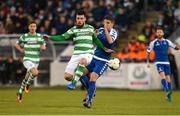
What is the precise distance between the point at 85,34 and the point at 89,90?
1.60 m

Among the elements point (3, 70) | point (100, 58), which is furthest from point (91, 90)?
point (3, 70)

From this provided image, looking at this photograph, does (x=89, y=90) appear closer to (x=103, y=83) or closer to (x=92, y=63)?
(x=92, y=63)

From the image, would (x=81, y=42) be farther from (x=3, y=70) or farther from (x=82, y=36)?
(x=3, y=70)

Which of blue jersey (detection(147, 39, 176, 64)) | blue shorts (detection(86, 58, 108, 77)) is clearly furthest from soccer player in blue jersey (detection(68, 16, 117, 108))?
blue jersey (detection(147, 39, 176, 64))

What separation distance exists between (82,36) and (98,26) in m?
15.9

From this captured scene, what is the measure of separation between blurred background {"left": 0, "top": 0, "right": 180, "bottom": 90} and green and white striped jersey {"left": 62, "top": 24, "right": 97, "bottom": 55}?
511 inches

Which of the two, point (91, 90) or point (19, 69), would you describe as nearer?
point (91, 90)

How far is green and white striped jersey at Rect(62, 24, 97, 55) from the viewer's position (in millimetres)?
19625

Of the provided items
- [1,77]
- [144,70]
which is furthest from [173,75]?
[1,77]

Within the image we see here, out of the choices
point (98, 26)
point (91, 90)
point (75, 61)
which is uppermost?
point (75, 61)

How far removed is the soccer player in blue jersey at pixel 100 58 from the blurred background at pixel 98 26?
1269cm

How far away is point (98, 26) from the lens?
35469 mm

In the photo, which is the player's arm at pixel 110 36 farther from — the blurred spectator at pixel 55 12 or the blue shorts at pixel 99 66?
the blurred spectator at pixel 55 12

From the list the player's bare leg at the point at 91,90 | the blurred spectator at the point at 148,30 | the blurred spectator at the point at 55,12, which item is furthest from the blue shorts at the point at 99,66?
the blurred spectator at the point at 55,12
